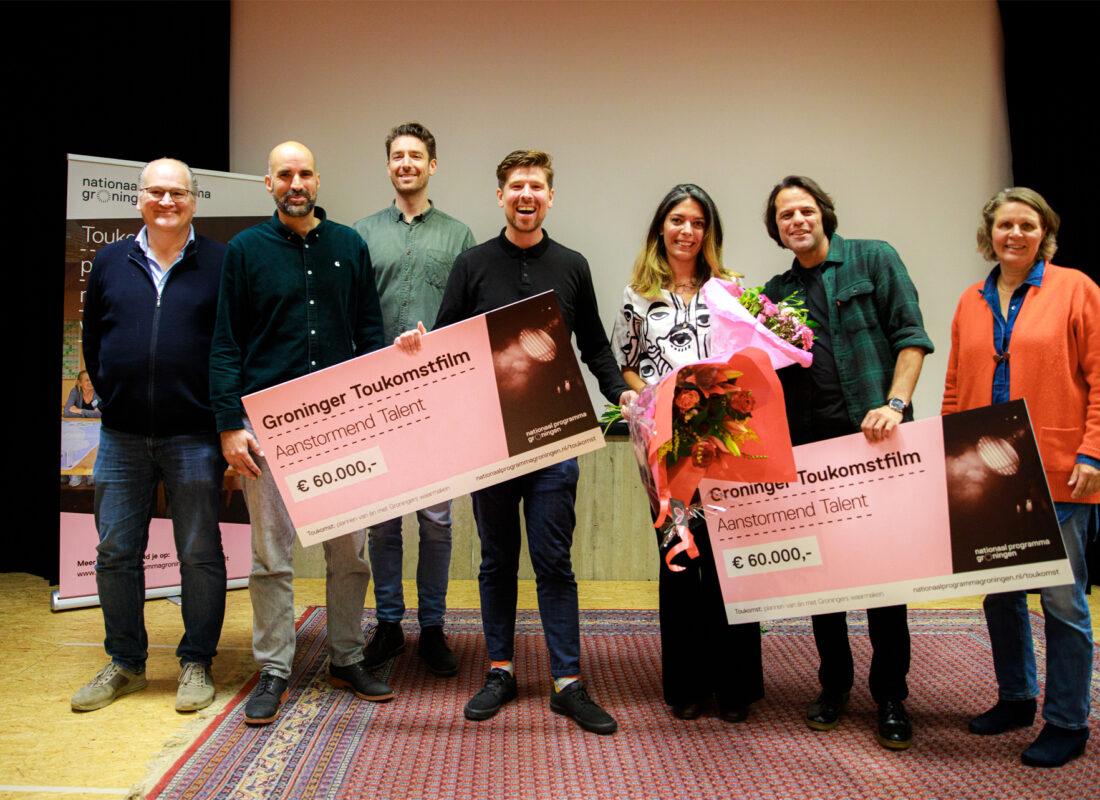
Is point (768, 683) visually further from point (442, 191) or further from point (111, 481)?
point (442, 191)

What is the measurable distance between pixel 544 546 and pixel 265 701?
0.93m

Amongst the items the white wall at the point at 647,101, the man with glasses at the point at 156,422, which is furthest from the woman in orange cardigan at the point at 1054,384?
the man with glasses at the point at 156,422

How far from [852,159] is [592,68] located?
5.00 ft

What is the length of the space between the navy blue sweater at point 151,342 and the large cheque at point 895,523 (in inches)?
63.0

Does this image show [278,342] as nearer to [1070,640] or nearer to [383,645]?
[383,645]

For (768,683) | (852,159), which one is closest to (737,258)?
(852,159)

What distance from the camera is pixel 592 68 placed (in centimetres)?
422

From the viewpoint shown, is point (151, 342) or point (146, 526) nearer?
point (151, 342)

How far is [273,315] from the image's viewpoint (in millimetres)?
2248

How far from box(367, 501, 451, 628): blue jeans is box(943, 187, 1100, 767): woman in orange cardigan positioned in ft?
5.84

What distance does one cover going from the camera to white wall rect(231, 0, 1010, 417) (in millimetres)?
4219

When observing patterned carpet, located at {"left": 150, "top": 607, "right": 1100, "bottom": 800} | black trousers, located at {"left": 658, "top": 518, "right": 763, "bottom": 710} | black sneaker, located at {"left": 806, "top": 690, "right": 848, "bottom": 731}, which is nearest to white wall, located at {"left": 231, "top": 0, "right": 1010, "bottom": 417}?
black trousers, located at {"left": 658, "top": 518, "right": 763, "bottom": 710}

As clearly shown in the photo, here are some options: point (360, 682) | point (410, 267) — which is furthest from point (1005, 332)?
point (360, 682)

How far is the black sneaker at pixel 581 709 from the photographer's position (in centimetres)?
216
